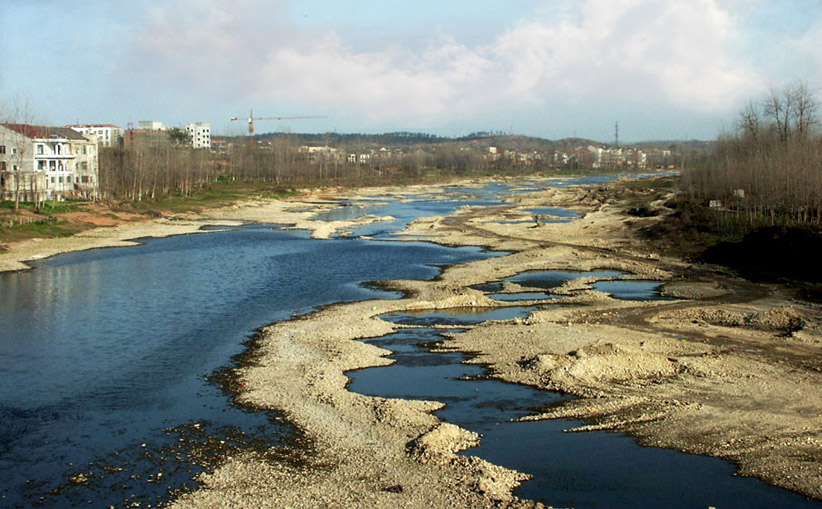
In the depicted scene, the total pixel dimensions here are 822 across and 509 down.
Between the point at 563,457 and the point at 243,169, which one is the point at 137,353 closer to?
the point at 563,457

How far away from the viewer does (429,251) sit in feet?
156

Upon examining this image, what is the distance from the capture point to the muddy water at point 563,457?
13.4 meters

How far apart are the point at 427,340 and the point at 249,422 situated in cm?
863

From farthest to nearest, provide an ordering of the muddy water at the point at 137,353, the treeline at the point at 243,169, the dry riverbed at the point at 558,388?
the treeline at the point at 243,169, the muddy water at the point at 137,353, the dry riverbed at the point at 558,388

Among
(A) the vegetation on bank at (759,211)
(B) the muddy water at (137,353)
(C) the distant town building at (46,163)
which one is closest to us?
(B) the muddy water at (137,353)

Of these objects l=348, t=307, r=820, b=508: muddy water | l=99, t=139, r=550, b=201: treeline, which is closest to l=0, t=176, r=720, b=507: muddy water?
l=348, t=307, r=820, b=508: muddy water

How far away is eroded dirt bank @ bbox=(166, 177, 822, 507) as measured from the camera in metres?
13.8

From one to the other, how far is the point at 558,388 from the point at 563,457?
4232 millimetres

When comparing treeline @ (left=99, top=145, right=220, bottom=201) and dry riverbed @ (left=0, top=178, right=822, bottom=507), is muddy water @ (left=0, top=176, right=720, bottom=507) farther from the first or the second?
treeline @ (left=99, top=145, right=220, bottom=201)

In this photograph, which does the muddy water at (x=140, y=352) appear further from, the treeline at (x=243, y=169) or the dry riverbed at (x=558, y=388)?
the treeline at (x=243, y=169)

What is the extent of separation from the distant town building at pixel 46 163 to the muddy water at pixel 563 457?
4827 cm

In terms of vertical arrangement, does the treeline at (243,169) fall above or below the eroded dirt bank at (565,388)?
above

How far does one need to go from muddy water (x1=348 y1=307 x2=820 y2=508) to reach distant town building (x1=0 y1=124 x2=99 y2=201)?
1900 inches

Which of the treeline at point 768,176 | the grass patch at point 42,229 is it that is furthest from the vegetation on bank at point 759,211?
the grass patch at point 42,229
